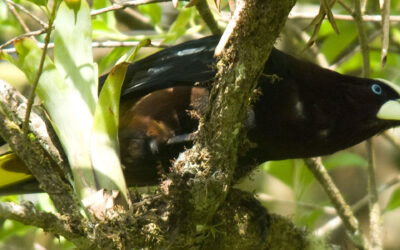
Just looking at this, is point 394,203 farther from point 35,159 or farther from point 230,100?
point 35,159

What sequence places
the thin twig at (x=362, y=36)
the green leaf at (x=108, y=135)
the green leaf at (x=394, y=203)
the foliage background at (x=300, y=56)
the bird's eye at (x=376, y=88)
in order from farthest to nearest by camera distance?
the green leaf at (x=394, y=203)
the foliage background at (x=300, y=56)
the bird's eye at (x=376, y=88)
the thin twig at (x=362, y=36)
the green leaf at (x=108, y=135)

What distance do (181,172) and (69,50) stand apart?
1.94ft

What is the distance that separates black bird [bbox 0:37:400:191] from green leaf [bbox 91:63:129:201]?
0.50 metres

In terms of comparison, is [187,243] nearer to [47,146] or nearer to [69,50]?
[47,146]

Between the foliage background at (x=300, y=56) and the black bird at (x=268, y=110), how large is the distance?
153 mm

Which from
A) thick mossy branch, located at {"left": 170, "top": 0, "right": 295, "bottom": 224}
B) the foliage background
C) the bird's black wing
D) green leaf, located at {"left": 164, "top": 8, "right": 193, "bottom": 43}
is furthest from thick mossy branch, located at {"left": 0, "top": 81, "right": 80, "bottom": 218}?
green leaf, located at {"left": 164, "top": 8, "right": 193, "bottom": 43}

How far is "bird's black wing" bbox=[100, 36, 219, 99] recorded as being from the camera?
9.21 ft

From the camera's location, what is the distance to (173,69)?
2904 mm

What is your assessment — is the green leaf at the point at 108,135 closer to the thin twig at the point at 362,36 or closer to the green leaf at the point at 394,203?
the thin twig at the point at 362,36

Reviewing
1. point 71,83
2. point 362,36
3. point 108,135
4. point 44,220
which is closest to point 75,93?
point 71,83

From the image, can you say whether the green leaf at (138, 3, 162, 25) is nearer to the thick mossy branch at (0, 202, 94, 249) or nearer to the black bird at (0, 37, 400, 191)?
the black bird at (0, 37, 400, 191)

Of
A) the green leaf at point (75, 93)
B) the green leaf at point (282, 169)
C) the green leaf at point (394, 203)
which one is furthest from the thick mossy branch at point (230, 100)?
the green leaf at point (394, 203)

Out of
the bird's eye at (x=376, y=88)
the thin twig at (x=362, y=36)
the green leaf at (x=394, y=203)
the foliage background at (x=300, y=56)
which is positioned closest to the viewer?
the thin twig at (x=362, y=36)

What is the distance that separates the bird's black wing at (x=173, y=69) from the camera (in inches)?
110
